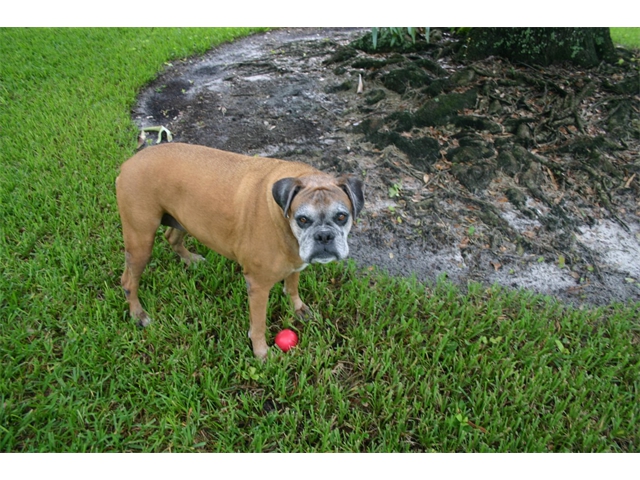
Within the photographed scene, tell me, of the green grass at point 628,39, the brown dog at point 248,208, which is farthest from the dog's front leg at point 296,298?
the green grass at point 628,39

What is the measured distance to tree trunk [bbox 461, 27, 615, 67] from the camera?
20.5ft

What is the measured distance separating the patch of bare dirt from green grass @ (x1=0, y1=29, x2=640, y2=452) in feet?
1.72

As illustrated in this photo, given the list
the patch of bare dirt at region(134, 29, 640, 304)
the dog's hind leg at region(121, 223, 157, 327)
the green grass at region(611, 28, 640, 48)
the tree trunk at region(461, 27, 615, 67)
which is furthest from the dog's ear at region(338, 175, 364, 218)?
the green grass at region(611, 28, 640, 48)

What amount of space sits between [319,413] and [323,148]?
3.64 metres

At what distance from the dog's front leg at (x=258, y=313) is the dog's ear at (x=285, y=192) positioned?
645 millimetres

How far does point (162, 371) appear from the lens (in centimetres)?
298

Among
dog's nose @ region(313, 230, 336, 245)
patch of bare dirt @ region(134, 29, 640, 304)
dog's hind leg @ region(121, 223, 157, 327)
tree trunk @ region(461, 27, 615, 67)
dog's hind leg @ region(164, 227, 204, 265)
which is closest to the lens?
dog's nose @ region(313, 230, 336, 245)

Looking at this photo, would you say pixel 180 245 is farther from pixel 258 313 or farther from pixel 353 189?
pixel 353 189

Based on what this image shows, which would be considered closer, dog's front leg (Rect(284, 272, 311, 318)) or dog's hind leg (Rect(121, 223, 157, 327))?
dog's hind leg (Rect(121, 223, 157, 327))

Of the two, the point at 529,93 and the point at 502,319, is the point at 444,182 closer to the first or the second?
the point at 502,319

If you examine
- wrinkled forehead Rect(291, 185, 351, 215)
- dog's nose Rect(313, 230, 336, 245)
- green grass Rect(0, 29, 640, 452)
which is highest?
wrinkled forehead Rect(291, 185, 351, 215)

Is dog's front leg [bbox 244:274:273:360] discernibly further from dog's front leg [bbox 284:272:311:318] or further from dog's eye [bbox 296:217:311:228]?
dog's eye [bbox 296:217:311:228]

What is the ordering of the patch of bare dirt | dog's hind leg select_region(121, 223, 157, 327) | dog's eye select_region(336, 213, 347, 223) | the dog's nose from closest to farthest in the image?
the dog's nose < dog's eye select_region(336, 213, 347, 223) < dog's hind leg select_region(121, 223, 157, 327) < the patch of bare dirt

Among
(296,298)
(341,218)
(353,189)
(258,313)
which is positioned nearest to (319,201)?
(341,218)
